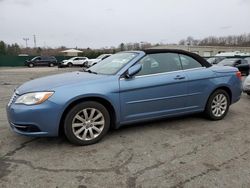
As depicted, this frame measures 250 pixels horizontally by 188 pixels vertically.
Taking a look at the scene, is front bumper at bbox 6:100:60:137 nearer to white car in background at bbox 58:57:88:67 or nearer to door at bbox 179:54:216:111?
door at bbox 179:54:216:111

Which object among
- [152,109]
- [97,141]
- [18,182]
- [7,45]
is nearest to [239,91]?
[152,109]

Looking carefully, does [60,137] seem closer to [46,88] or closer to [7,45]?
[46,88]

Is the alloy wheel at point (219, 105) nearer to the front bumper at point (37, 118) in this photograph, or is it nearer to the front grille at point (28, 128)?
the front bumper at point (37, 118)

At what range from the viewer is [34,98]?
3.88 meters

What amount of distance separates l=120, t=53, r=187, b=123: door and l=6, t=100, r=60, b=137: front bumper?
3.63 ft

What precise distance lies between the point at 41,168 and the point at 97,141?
1.10 m

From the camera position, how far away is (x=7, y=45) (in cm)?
7350

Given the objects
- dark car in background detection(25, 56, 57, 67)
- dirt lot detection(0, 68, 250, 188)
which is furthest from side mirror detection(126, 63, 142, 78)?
dark car in background detection(25, 56, 57, 67)

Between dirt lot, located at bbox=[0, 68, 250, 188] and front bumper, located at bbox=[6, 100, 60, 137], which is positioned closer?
dirt lot, located at bbox=[0, 68, 250, 188]

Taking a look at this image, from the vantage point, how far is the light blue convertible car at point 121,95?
389 cm

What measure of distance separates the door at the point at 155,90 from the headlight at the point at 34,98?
119cm

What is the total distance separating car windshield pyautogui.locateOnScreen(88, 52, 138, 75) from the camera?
4.65 metres

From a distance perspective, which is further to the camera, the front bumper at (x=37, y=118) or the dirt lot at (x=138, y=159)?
the front bumper at (x=37, y=118)

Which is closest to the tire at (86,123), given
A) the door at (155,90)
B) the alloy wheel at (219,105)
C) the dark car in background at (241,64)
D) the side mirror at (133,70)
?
the door at (155,90)
